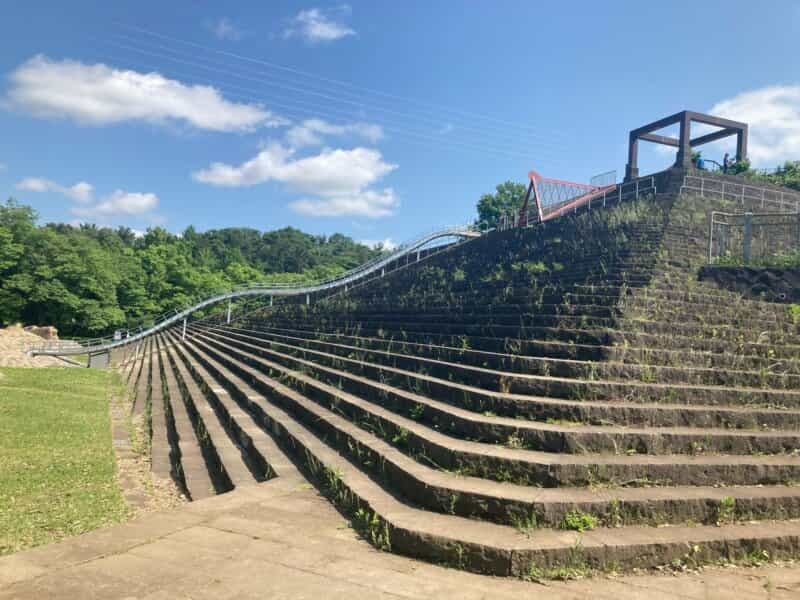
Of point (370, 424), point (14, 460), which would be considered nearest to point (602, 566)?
point (370, 424)

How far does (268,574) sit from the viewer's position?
3219mm

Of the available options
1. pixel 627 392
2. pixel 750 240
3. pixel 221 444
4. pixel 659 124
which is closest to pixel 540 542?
pixel 627 392

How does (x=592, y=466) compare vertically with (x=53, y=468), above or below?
above

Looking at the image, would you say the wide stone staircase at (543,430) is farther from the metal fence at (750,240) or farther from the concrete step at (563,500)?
the metal fence at (750,240)

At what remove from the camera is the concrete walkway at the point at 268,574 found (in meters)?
2.98

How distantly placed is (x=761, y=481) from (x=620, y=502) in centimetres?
159

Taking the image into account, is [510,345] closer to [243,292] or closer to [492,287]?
[492,287]

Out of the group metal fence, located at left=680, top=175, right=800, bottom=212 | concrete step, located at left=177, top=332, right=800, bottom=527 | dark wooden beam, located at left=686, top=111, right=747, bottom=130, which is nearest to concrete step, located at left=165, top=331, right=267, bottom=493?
concrete step, located at left=177, top=332, right=800, bottom=527

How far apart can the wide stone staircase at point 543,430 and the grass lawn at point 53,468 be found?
0.84 meters

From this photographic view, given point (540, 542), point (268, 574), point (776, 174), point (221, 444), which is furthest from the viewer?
point (776, 174)

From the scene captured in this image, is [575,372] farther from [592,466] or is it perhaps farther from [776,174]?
[776,174]

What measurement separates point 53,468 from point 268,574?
491cm

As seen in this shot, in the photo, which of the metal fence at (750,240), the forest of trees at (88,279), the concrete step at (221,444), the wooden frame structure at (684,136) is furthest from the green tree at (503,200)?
the concrete step at (221,444)

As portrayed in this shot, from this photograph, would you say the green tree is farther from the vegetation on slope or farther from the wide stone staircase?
the wide stone staircase
